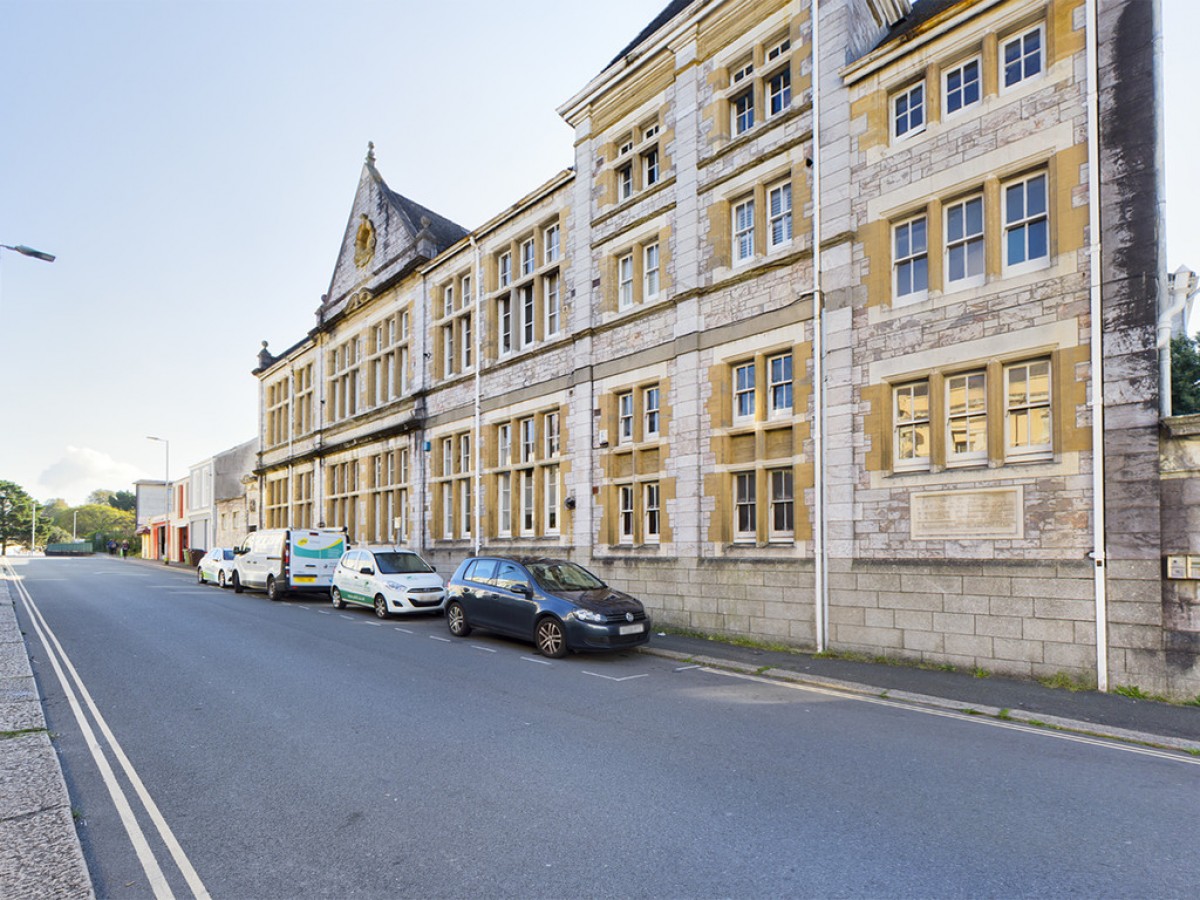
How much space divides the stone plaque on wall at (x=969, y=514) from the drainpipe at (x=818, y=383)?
1.60 metres

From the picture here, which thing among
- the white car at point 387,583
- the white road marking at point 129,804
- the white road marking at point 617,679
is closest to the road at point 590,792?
the white road marking at point 129,804

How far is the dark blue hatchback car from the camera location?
1127cm

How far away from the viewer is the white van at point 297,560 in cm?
2159

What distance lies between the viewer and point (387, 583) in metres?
17.2

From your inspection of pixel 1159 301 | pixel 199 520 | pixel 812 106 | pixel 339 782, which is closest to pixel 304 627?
pixel 339 782

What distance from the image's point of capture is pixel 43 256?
535 inches

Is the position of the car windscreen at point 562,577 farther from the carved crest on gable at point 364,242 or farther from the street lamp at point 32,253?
the carved crest on gable at point 364,242

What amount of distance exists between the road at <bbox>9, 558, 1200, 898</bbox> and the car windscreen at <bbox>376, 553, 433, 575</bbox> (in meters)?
7.97

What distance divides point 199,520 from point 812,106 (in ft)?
170

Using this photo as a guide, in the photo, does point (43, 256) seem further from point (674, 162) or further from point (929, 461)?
point (929, 461)

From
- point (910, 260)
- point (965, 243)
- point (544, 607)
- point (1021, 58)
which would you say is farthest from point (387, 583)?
point (1021, 58)

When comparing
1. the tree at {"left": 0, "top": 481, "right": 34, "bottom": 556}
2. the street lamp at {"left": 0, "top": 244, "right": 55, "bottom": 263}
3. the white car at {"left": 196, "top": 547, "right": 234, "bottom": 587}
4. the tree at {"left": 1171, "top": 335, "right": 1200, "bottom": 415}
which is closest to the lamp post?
the street lamp at {"left": 0, "top": 244, "right": 55, "bottom": 263}

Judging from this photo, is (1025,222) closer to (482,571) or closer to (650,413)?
(650,413)

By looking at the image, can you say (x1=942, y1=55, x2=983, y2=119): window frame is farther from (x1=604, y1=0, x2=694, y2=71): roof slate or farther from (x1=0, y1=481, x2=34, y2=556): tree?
(x1=0, y1=481, x2=34, y2=556): tree
